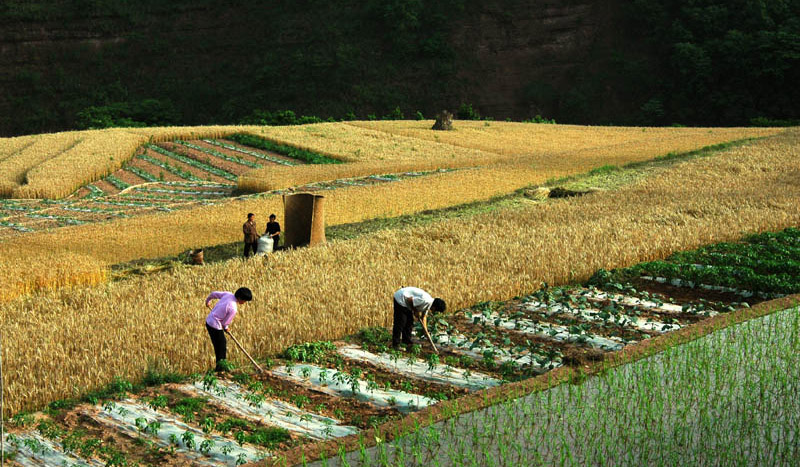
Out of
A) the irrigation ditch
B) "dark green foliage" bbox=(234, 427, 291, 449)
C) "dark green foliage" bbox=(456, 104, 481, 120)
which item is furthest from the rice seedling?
"dark green foliage" bbox=(456, 104, 481, 120)

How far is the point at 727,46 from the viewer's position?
68188 mm

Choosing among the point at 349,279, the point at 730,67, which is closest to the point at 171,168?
the point at 349,279

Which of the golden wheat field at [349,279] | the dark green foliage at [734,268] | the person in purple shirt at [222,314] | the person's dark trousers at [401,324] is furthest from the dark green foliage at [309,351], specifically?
the dark green foliage at [734,268]

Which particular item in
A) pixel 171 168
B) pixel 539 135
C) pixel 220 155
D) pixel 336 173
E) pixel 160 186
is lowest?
pixel 160 186

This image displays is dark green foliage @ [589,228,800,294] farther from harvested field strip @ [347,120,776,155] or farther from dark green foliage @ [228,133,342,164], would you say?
harvested field strip @ [347,120,776,155]

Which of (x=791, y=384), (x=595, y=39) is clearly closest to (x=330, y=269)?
(x=791, y=384)

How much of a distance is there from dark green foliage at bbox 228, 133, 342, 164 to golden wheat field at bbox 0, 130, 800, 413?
18.4m

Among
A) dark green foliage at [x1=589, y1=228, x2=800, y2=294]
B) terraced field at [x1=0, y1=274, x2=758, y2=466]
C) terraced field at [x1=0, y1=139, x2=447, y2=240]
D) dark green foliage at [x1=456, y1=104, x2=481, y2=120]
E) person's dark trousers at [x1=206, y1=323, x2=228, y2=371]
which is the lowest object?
terraced field at [x1=0, y1=139, x2=447, y2=240]

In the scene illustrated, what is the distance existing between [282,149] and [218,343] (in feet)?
122

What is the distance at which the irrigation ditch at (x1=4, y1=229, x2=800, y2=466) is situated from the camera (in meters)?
7.79

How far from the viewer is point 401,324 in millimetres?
10906

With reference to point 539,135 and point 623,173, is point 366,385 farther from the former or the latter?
point 539,135

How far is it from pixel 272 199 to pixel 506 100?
58.4 metres

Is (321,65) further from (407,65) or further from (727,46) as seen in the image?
(727,46)
